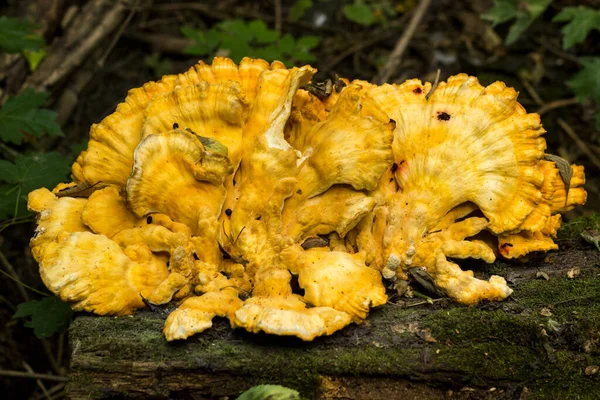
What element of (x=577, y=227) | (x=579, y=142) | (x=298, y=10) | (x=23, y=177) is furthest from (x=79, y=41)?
(x=579, y=142)

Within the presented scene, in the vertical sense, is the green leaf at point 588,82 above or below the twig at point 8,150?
below

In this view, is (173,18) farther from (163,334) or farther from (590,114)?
(163,334)

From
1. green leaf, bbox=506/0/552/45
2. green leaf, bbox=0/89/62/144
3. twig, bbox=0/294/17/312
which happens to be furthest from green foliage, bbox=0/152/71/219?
green leaf, bbox=506/0/552/45

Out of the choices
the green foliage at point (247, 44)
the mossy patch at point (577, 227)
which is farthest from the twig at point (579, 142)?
the mossy patch at point (577, 227)

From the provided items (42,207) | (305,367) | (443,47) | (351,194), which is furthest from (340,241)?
(443,47)

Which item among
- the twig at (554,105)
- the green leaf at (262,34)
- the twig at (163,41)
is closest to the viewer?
the green leaf at (262,34)

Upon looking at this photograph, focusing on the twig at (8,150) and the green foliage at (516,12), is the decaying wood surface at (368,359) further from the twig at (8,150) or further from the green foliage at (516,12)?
the green foliage at (516,12)

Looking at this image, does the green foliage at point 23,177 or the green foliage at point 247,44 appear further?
the green foliage at point 247,44
